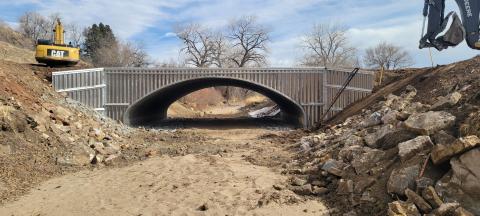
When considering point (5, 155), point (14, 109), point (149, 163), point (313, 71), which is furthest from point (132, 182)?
point (313, 71)

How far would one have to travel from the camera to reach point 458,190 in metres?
7.35

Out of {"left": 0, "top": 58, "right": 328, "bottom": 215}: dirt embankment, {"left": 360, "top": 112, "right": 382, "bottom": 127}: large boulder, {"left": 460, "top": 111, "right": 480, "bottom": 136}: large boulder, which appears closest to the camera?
{"left": 460, "top": 111, "right": 480, "bottom": 136}: large boulder

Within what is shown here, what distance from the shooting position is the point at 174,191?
10648 mm

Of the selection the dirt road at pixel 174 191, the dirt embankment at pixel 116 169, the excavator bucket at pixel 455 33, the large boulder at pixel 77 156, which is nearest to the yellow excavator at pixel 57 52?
the dirt embankment at pixel 116 169

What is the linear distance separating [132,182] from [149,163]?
222 centimetres

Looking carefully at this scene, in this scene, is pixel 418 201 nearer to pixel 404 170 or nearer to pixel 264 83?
pixel 404 170

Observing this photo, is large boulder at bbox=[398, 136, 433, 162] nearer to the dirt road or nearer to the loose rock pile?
the loose rock pile

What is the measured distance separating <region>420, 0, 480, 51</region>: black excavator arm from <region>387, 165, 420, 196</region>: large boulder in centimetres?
899

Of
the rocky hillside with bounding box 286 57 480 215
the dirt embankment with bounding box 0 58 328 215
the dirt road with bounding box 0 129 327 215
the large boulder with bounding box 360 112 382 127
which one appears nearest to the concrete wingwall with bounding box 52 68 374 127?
the dirt embankment with bounding box 0 58 328 215

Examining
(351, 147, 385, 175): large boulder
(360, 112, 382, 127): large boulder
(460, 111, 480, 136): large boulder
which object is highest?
(460, 111, 480, 136): large boulder

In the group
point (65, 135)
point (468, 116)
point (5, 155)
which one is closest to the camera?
point (468, 116)

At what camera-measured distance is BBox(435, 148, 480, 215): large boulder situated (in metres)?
7.14

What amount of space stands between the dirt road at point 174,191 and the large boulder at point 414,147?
6.10 feet

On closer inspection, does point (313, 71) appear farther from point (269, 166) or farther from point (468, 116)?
point (468, 116)
